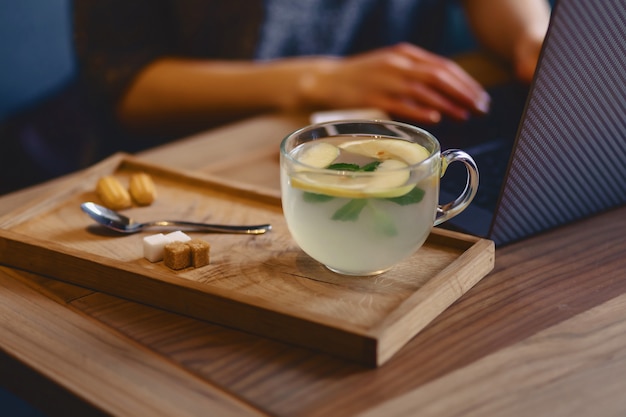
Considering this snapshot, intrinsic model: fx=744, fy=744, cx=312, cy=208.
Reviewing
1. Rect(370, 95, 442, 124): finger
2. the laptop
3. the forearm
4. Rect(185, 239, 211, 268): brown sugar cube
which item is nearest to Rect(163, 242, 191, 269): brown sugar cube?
Rect(185, 239, 211, 268): brown sugar cube

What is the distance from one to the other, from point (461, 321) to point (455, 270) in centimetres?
5

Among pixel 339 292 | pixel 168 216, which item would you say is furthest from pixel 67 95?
pixel 339 292

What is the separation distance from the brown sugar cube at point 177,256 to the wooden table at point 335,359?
4 cm

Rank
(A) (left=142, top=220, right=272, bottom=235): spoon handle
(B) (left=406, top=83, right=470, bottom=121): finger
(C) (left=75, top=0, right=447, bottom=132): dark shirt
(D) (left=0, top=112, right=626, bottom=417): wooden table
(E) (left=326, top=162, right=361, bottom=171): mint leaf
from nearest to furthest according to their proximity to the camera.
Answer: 1. (D) (left=0, top=112, right=626, bottom=417): wooden table
2. (E) (left=326, top=162, right=361, bottom=171): mint leaf
3. (A) (left=142, top=220, right=272, bottom=235): spoon handle
4. (B) (left=406, top=83, right=470, bottom=121): finger
5. (C) (left=75, top=0, right=447, bottom=132): dark shirt

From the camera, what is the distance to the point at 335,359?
52 centimetres

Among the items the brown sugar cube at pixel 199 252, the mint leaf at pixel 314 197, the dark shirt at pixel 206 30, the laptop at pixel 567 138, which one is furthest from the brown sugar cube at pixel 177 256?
the dark shirt at pixel 206 30

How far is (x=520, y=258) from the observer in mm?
667

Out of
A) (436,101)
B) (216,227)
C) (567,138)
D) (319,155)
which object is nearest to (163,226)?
(216,227)

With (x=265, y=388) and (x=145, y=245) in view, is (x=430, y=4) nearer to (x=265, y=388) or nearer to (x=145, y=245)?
(x=145, y=245)

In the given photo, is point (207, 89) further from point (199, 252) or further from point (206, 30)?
point (199, 252)

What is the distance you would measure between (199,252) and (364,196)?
159 mm

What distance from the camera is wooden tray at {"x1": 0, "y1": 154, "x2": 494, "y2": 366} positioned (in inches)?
21.0

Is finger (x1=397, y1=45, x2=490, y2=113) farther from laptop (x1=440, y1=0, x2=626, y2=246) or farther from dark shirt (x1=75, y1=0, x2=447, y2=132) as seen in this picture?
dark shirt (x1=75, y1=0, x2=447, y2=132)

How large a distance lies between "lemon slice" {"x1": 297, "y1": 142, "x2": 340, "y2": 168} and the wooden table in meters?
0.15
